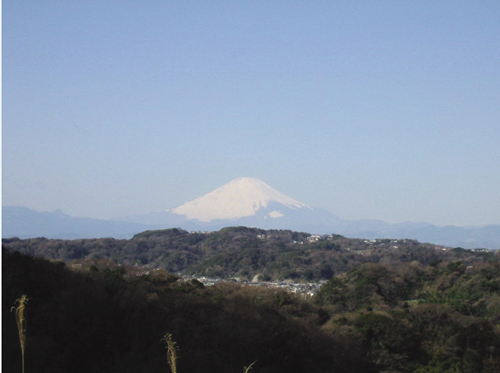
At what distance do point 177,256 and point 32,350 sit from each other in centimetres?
5492

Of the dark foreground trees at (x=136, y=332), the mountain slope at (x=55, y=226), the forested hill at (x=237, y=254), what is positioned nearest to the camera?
the dark foreground trees at (x=136, y=332)

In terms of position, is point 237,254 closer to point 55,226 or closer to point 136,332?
point 136,332

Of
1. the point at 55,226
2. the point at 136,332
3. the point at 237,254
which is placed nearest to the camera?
the point at 136,332

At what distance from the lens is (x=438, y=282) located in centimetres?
4075

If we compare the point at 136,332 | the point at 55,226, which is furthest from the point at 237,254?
the point at 55,226

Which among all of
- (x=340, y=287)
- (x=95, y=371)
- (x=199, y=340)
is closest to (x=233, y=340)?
(x=199, y=340)

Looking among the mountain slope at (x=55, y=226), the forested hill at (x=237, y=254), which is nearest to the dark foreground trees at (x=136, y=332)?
the forested hill at (x=237, y=254)

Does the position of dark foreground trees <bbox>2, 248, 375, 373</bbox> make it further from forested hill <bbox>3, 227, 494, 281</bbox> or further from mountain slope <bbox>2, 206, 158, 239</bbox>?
mountain slope <bbox>2, 206, 158, 239</bbox>

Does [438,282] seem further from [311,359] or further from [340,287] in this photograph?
[311,359]

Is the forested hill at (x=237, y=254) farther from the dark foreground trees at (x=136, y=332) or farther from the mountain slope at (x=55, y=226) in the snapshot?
the mountain slope at (x=55, y=226)

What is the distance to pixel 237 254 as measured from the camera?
2731 inches

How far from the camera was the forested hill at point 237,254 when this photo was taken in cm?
6184

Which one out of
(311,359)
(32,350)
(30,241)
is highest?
(30,241)

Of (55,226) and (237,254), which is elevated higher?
(55,226)
